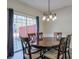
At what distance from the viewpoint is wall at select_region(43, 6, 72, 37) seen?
277 inches

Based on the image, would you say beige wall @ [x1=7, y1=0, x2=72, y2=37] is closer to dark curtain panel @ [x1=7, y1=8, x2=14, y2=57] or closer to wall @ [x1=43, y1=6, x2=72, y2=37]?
wall @ [x1=43, y1=6, x2=72, y2=37]

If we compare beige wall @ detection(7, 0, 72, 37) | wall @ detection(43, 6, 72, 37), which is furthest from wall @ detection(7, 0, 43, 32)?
wall @ detection(43, 6, 72, 37)

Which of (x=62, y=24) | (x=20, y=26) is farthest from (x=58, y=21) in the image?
(x=20, y=26)

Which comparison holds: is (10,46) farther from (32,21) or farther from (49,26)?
(49,26)

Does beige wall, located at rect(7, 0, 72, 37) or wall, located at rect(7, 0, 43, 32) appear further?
beige wall, located at rect(7, 0, 72, 37)

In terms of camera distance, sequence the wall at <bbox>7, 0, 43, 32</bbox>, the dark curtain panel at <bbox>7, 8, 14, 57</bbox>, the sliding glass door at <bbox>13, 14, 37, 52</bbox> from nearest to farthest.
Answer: the dark curtain panel at <bbox>7, 8, 14, 57</bbox>
the wall at <bbox>7, 0, 43, 32</bbox>
the sliding glass door at <bbox>13, 14, 37, 52</bbox>

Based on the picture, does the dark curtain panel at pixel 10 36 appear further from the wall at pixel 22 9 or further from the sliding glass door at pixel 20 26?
the sliding glass door at pixel 20 26

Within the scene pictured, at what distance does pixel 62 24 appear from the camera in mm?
7297

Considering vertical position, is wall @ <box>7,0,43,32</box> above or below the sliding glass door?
above

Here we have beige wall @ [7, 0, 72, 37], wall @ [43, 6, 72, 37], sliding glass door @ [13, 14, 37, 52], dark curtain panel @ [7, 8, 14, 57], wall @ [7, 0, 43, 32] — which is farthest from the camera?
wall @ [43, 6, 72, 37]

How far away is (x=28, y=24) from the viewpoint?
20.9ft

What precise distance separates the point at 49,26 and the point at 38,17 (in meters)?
1.26

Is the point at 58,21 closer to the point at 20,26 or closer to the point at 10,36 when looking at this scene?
the point at 20,26
